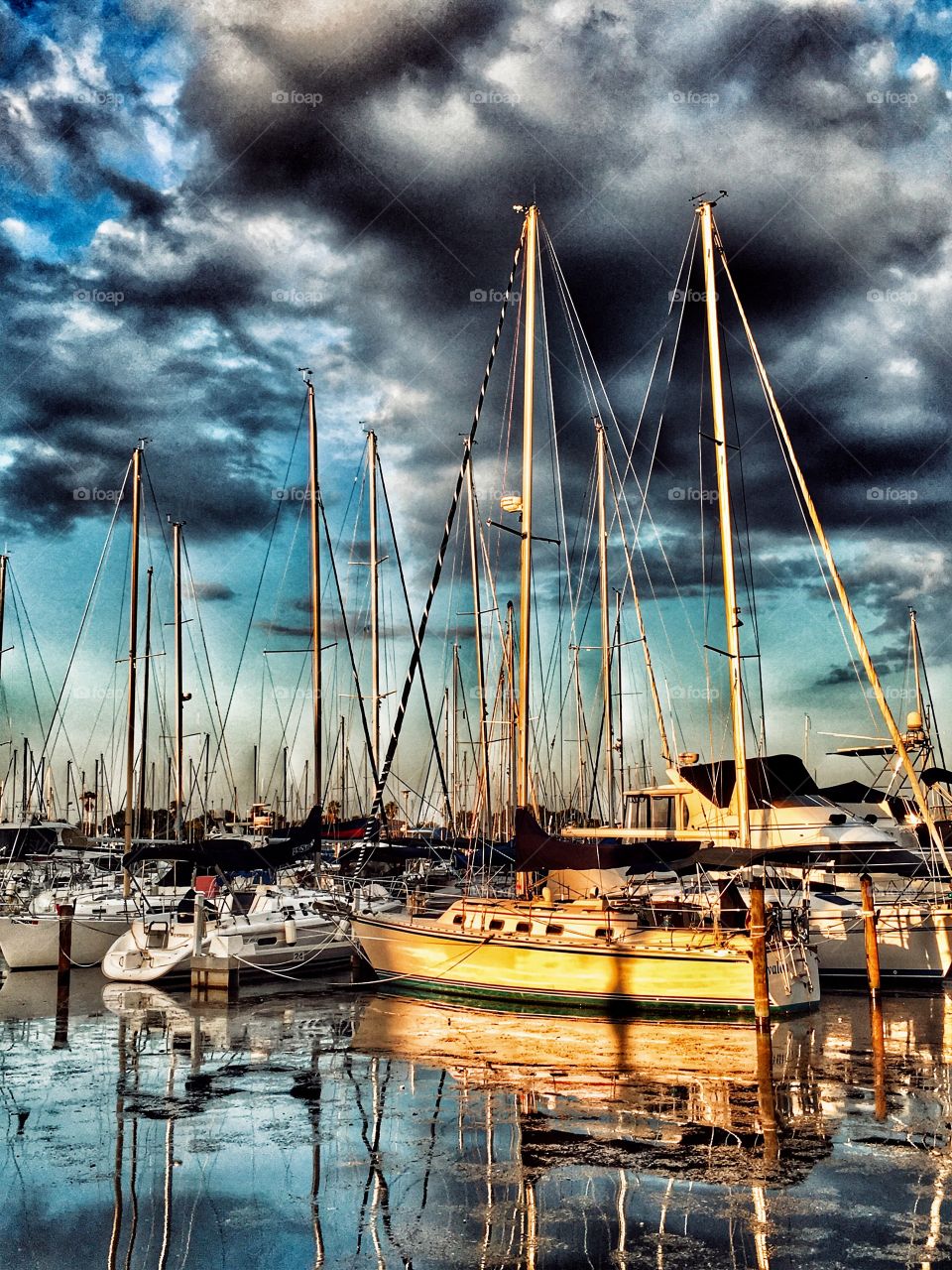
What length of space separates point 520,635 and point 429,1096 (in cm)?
1383

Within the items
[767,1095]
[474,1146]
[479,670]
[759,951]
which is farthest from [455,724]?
[474,1146]

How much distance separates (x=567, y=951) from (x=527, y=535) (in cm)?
1092

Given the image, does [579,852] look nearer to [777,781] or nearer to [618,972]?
[618,972]

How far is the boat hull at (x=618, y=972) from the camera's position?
25.0 meters

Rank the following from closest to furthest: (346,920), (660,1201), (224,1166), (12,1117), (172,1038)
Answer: (660,1201) → (224,1166) → (12,1117) → (172,1038) → (346,920)

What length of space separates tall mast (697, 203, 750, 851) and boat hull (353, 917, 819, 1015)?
2838 millimetres

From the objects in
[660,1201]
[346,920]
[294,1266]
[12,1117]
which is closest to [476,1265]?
[294,1266]

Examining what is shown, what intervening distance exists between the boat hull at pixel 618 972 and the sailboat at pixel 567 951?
1.0 inches

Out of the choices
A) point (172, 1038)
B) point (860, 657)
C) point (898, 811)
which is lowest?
point (172, 1038)

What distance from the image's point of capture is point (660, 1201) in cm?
1201

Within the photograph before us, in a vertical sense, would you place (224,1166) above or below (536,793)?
below

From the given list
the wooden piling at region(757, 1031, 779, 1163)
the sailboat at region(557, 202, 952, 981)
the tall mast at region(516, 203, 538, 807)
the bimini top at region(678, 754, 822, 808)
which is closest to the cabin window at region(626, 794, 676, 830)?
the sailboat at region(557, 202, 952, 981)

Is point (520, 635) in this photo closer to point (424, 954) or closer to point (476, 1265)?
point (424, 954)

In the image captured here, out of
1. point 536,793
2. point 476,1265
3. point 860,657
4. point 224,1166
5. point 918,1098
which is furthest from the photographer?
point 536,793
